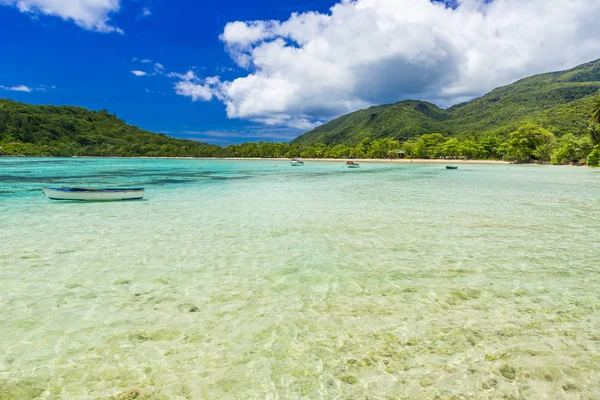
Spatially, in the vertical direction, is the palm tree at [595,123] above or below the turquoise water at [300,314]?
above

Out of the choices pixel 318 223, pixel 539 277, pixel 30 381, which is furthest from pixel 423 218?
pixel 30 381

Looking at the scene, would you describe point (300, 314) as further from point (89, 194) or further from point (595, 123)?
point (595, 123)

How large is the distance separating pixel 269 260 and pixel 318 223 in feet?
19.7

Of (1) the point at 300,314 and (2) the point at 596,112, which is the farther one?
(2) the point at 596,112

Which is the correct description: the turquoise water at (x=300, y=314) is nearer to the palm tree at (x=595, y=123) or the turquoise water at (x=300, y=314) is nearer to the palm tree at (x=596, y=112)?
the palm tree at (x=596, y=112)

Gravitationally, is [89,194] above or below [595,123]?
below

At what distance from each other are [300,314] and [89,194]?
2150 cm

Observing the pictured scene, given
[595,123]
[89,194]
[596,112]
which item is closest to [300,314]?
[89,194]

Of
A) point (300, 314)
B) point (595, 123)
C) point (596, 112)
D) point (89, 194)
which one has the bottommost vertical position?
point (300, 314)

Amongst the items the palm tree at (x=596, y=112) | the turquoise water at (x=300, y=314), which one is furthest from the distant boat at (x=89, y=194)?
the palm tree at (x=596, y=112)

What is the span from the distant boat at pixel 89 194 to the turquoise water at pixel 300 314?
28.5ft

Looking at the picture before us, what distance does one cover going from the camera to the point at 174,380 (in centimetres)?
445

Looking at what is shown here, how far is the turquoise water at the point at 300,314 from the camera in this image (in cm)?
442

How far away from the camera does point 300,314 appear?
6.42 m
